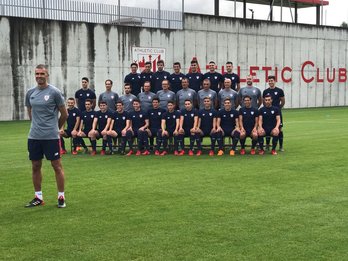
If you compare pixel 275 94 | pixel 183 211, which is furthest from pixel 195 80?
pixel 183 211

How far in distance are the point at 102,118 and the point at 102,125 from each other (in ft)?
0.57

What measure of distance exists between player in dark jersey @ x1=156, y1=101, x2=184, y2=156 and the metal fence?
537 inches

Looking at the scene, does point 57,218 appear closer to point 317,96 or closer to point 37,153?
point 37,153

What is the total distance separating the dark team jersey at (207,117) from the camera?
1178 centimetres

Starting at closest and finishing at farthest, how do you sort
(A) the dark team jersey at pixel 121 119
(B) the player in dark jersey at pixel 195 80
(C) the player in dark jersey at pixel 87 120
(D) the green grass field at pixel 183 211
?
1. (D) the green grass field at pixel 183 211
2. (A) the dark team jersey at pixel 121 119
3. (C) the player in dark jersey at pixel 87 120
4. (B) the player in dark jersey at pixel 195 80

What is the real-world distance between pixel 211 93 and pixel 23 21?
13650 millimetres

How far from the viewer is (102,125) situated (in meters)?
12.3

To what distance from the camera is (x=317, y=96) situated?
34.3 metres

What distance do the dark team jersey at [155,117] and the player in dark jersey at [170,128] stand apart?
0.16 meters

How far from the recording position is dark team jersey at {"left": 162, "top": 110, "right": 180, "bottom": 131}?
38.9 feet

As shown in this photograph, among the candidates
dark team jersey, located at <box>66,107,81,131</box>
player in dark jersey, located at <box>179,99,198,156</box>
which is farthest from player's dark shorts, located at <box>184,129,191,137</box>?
dark team jersey, located at <box>66,107,81,131</box>

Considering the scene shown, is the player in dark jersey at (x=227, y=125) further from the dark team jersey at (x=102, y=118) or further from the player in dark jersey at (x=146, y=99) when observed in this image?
the dark team jersey at (x=102, y=118)

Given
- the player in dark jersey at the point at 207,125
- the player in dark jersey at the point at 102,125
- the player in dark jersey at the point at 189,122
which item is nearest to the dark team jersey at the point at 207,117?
the player in dark jersey at the point at 207,125

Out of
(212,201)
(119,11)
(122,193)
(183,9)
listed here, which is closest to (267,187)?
(212,201)
